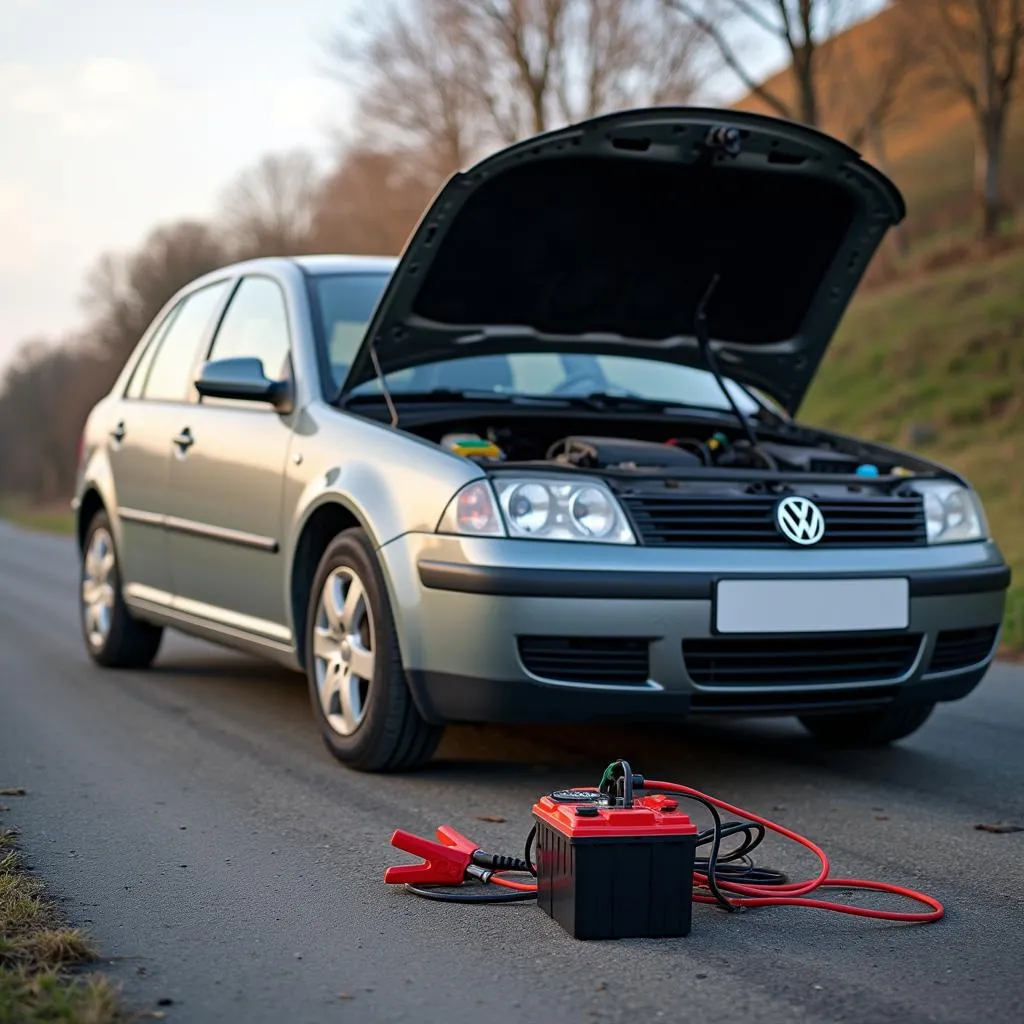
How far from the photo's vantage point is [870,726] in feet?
18.2

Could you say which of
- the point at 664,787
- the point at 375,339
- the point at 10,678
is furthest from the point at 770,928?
the point at 10,678

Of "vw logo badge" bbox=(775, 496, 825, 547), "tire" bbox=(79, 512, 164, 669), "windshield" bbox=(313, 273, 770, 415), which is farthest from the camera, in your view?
"tire" bbox=(79, 512, 164, 669)

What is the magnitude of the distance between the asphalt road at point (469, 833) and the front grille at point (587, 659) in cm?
41

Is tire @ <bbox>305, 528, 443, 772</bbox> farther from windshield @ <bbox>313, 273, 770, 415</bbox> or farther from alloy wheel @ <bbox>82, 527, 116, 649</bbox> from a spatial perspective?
alloy wheel @ <bbox>82, 527, 116, 649</bbox>

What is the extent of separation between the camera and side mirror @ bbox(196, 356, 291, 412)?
5438mm

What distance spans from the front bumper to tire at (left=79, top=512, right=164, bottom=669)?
285cm

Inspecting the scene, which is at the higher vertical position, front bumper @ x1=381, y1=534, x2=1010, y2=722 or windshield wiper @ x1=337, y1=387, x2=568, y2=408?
windshield wiper @ x1=337, y1=387, x2=568, y2=408

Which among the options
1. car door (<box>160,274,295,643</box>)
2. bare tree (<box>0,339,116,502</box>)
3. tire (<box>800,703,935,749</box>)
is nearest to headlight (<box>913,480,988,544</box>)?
tire (<box>800,703,935,749</box>)

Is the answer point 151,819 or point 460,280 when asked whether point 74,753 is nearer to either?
point 151,819

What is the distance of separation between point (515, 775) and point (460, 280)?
1.70 m

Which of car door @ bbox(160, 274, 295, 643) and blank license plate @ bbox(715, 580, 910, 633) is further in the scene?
car door @ bbox(160, 274, 295, 643)

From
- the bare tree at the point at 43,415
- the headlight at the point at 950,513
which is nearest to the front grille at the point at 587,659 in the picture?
the headlight at the point at 950,513

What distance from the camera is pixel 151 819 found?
4277 mm

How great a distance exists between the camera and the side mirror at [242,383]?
5.44 m
